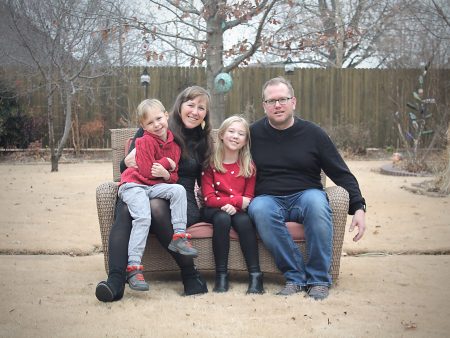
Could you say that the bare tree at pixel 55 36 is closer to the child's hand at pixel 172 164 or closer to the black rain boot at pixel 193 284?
the child's hand at pixel 172 164

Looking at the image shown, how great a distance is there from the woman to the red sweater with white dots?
0.09 m

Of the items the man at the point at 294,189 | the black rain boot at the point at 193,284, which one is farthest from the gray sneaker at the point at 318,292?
the black rain boot at the point at 193,284

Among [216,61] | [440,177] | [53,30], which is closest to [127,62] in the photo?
[53,30]

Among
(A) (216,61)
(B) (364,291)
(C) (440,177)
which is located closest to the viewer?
(B) (364,291)

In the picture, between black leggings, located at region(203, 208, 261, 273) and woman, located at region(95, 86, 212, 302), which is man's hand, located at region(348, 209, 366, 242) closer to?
black leggings, located at region(203, 208, 261, 273)

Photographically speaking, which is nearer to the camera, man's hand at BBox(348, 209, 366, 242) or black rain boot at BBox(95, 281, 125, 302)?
black rain boot at BBox(95, 281, 125, 302)

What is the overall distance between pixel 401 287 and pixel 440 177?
4244 mm

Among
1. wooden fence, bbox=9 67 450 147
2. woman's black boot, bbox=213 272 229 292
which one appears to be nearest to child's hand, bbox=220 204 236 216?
woman's black boot, bbox=213 272 229 292

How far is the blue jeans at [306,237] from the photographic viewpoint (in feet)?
10.5

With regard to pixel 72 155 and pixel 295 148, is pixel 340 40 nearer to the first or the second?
pixel 295 148

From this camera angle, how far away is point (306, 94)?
13.6m

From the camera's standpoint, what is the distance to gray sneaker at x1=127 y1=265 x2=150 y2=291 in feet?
9.99

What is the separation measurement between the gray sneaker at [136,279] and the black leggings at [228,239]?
1.47 ft

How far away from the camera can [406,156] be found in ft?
32.8
